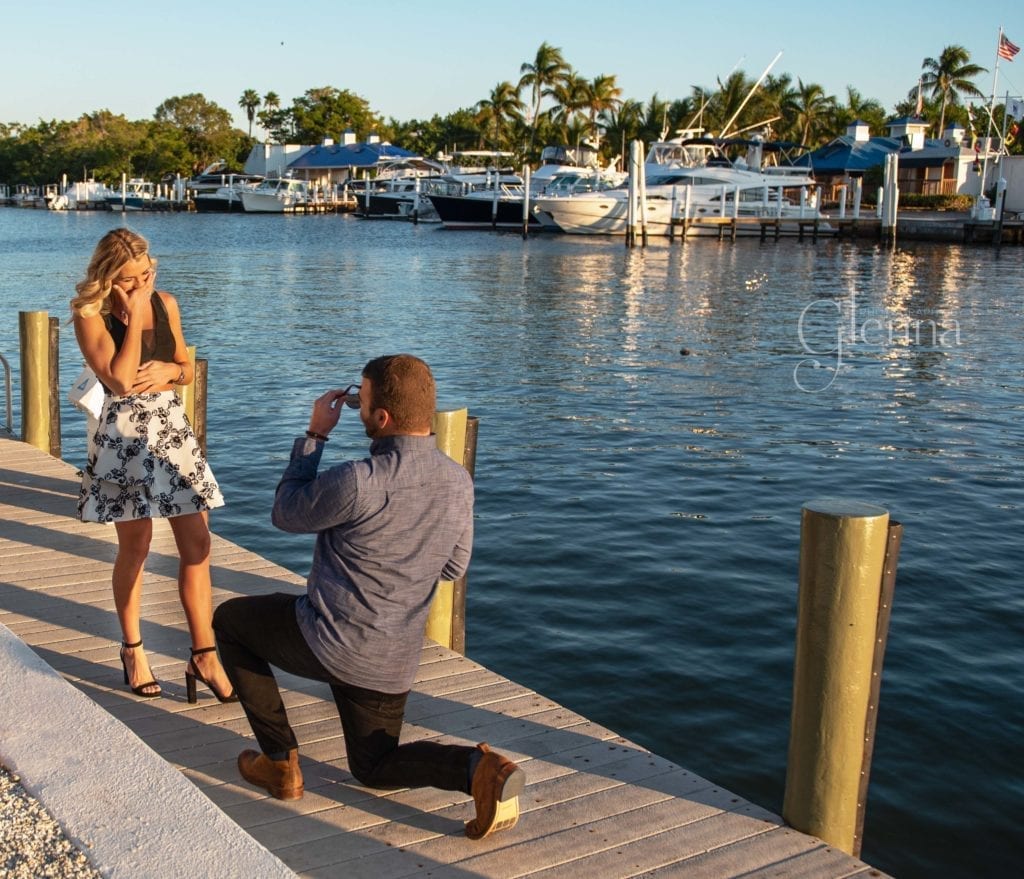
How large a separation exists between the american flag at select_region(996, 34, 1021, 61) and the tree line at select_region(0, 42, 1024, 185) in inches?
278

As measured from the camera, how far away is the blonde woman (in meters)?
4.56

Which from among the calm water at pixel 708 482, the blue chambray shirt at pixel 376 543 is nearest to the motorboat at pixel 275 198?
the calm water at pixel 708 482

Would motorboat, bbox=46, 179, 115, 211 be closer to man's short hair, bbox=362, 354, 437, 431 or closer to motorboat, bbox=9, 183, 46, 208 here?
motorboat, bbox=9, 183, 46, 208

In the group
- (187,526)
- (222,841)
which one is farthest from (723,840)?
(187,526)

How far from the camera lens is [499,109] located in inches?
4104

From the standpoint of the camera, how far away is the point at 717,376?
19094mm

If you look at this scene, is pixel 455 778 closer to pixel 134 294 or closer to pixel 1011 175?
pixel 134 294

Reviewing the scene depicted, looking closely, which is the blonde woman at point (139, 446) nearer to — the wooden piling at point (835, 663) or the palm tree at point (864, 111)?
the wooden piling at point (835, 663)

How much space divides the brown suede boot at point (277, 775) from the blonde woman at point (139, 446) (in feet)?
2.67

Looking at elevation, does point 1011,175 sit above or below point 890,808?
above

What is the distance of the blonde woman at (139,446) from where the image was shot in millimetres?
4562

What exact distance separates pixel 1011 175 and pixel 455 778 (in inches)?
2708

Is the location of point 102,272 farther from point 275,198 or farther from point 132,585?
point 275,198

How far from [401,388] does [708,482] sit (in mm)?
8865
